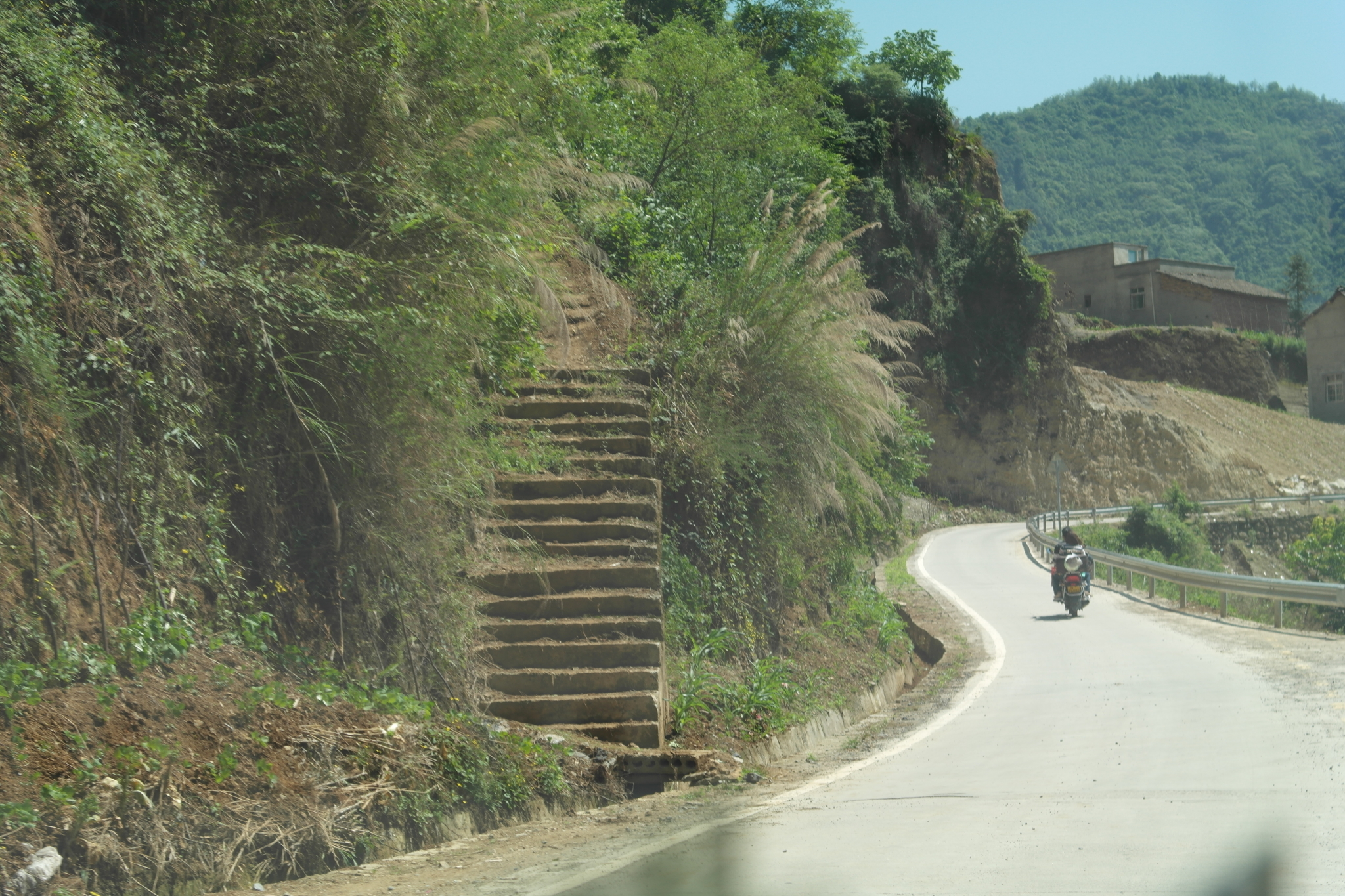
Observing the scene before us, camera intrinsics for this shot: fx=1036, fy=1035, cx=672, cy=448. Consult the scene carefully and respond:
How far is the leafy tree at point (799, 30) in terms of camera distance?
37469mm

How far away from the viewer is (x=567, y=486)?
9820 millimetres

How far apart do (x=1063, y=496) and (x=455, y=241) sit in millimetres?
56831

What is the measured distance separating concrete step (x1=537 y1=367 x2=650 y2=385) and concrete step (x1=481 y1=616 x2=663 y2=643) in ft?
12.0

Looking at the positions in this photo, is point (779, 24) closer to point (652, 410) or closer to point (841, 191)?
point (841, 191)

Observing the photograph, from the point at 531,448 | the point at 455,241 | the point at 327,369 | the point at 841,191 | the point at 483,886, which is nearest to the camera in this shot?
the point at 483,886

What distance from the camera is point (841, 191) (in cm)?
2728

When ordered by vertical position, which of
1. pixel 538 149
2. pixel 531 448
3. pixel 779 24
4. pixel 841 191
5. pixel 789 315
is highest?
pixel 779 24

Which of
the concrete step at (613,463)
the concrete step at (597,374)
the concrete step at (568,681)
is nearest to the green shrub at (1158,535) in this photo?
the concrete step at (597,374)

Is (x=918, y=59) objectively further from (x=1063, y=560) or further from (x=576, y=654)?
(x=576, y=654)

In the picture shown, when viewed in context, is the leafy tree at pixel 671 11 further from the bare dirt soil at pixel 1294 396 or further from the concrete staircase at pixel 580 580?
the bare dirt soil at pixel 1294 396

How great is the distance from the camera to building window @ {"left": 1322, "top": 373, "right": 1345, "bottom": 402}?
249ft

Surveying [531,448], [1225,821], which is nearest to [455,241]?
[531,448]

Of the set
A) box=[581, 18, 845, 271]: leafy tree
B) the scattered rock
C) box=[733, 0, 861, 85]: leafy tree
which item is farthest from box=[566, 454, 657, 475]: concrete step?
box=[733, 0, 861, 85]: leafy tree

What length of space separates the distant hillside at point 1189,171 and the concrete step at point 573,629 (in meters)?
136
